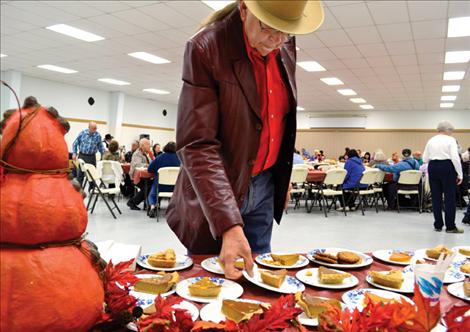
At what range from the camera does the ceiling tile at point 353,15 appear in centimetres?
519

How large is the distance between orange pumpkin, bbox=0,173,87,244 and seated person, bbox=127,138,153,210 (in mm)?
5489

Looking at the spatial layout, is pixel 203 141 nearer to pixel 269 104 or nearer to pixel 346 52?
pixel 269 104

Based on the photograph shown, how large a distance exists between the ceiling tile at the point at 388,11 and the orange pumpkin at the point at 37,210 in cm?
532

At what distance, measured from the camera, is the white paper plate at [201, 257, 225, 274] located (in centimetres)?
103

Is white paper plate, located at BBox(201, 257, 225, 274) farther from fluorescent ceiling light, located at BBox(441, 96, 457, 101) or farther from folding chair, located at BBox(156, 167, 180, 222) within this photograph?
fluorescent ceiling light, located at BBox(441, 96, 457, 101)

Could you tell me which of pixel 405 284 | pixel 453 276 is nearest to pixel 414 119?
pixel 453 276

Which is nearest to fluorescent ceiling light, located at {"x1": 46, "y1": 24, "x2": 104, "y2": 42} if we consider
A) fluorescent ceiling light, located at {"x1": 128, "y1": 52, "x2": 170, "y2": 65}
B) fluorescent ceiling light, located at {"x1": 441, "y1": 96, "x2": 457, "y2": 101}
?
fluorescent ceiling light, located at {"x1": 128, "y1": 52, "x2": 170, "y2": 65}

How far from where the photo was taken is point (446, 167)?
16.6 ft

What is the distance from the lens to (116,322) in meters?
0.62

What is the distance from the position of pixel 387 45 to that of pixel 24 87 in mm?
9172

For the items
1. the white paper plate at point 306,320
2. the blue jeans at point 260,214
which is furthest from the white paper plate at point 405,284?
the blue jeans at point 260,214

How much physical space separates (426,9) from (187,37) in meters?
3.70

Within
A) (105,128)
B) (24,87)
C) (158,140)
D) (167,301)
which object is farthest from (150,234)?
(158,140)

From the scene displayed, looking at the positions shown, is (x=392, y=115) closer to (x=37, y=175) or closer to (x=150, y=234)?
(x=150, y=234)
